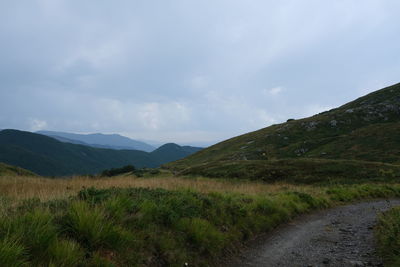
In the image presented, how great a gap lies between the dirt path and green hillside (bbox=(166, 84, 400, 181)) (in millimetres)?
31771

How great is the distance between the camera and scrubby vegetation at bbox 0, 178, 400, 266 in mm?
3953

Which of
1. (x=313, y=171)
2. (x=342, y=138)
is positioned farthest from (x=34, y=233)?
(x=342, y=138)

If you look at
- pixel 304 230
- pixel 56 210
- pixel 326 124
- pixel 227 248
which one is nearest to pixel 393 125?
pixel 326 124

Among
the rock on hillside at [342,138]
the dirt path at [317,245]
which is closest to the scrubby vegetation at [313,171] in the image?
the rock on hillside at [342,138]

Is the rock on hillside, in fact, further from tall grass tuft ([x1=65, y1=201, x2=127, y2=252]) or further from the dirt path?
tall grass tuft ([x1=65, y1=201, x2=127, y2=252])

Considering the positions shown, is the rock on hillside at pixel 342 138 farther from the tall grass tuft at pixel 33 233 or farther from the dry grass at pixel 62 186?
the tall grass tuft at pixel 33 233

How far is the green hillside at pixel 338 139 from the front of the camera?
172ft

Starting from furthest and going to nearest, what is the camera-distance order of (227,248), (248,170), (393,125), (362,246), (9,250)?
(393,125) → (248,170) → (362,246) → (227,248) → (9,250)

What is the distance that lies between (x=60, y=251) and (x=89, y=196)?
295 cm

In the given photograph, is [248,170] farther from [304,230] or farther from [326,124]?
[326,124]

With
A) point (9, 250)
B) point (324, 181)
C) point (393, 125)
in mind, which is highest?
point (393, 125)

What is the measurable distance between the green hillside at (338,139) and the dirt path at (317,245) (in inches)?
1251

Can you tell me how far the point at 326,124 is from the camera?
267 ft

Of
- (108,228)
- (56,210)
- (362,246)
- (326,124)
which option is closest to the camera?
(108,228)
